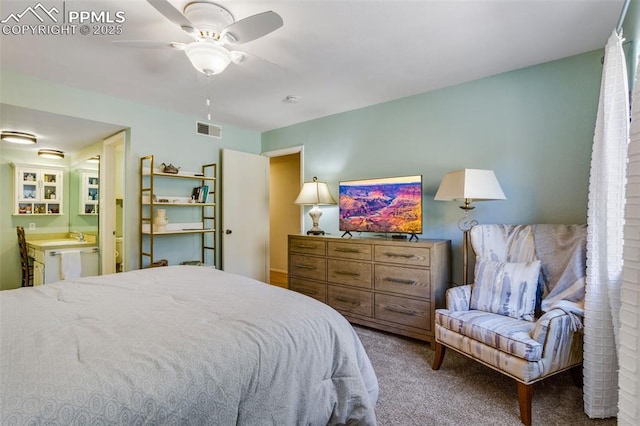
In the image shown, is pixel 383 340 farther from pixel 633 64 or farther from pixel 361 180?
pixel 633 64

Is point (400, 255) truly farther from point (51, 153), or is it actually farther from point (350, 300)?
point (51, 153)

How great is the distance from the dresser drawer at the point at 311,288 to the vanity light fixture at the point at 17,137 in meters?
3.74

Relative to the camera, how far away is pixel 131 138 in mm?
3467

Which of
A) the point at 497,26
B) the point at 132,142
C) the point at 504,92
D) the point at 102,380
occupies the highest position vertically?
the point at 497,26

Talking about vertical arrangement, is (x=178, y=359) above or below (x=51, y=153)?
below

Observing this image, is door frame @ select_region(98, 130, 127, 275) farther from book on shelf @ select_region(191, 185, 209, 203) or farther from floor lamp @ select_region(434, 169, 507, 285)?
floor lamp @ select_region(434, 169, 507, 285)

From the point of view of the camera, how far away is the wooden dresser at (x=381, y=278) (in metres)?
2.68

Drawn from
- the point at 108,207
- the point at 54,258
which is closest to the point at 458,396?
the point at 108,207

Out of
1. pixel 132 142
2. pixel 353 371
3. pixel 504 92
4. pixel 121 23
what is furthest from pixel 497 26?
pixel 132 142

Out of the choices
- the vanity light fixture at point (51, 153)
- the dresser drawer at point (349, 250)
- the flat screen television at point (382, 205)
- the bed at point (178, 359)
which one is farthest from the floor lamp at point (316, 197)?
the vanity light fixture at point (51, 153)

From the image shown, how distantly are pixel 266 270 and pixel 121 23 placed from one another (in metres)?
3.40

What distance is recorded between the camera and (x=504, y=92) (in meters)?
2.74

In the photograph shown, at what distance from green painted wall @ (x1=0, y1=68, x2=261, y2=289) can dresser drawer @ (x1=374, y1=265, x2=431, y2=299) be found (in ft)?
→ 8.24

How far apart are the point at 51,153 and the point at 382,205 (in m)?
5.19
